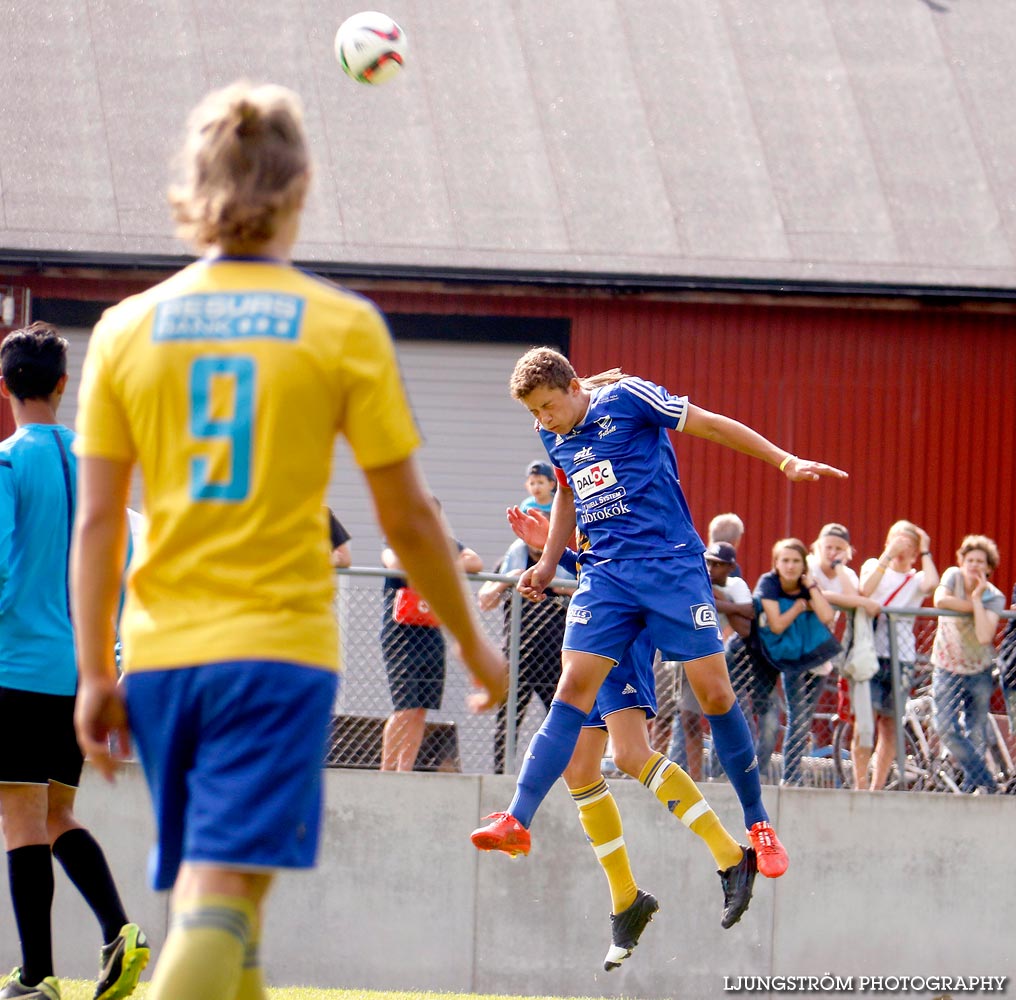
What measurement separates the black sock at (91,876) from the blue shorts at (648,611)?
2115 millimetres

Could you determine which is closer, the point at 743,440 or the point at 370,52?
the point at 743,440

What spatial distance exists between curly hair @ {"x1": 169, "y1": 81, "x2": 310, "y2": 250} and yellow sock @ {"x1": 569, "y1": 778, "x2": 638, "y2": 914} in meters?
4.31

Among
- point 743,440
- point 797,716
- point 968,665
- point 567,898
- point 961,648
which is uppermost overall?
point 743,440

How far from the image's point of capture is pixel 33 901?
543 centimetres

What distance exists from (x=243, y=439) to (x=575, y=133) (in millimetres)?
13378

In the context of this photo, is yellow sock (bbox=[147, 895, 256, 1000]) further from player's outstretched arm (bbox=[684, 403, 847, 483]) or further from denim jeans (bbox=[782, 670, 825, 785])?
denim jeans (bbox=[782, 670, 825, 785])

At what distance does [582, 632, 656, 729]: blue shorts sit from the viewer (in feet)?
22.6

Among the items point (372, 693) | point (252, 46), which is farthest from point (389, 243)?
point (372, 693)

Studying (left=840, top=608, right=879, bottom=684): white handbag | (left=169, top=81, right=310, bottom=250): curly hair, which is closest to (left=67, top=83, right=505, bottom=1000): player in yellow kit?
(left=169, top=81, right=310, bottom=250): curly hair

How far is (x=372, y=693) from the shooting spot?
32.9 ft

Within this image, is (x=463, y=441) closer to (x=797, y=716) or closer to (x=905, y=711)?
(x=797, y=716)

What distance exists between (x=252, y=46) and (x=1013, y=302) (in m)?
8.05

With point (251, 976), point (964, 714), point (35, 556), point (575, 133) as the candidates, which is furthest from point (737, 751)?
point (575, 133)

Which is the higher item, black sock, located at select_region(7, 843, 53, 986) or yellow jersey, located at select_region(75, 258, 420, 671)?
yellow jersey, located at select_region(75, 258, 420, 671)
